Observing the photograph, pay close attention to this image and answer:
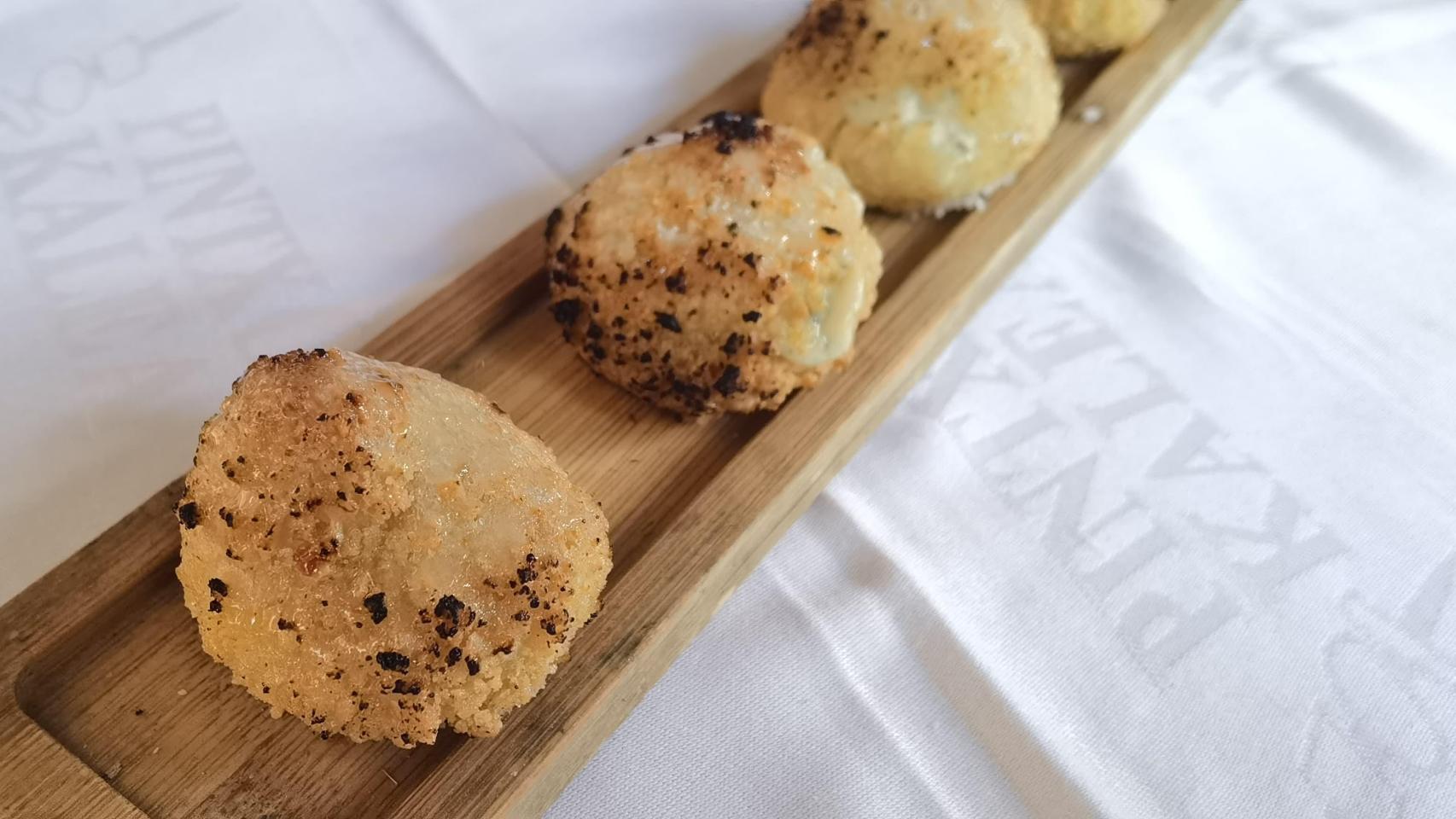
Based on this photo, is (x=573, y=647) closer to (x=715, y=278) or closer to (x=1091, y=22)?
(x=715, y=278)

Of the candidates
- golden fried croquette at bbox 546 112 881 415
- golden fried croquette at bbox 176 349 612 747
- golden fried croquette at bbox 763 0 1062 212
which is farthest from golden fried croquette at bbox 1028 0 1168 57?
golden fried croquette at bbox 176 349 612 747

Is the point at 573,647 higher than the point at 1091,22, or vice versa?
the point at 1091,22

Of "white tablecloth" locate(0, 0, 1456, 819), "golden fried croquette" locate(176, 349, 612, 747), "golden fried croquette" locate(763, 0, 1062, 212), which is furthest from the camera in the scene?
"golden fried croquette" locate(763, 0, 1062, 212)

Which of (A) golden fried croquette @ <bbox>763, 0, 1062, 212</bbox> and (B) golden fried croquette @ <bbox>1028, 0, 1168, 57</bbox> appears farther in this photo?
(B) golden fried croquette @ <bbox>1028, 0, 1168, 57</bbox>

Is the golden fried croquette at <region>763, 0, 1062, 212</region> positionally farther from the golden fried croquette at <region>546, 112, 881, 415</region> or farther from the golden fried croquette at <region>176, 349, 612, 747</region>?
the golden fried croquette at <region>176, 349, 612, 747</region>

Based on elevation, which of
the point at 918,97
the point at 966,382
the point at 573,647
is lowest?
the point at 573,647

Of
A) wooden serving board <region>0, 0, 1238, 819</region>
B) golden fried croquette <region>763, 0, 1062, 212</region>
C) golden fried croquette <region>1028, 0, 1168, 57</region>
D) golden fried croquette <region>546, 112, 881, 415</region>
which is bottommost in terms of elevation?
wooden serving board <region>0, 0, 1238, 819</region>

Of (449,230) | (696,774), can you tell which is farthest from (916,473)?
(449,230)

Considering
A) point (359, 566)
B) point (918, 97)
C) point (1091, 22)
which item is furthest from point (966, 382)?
point (359, 566)
